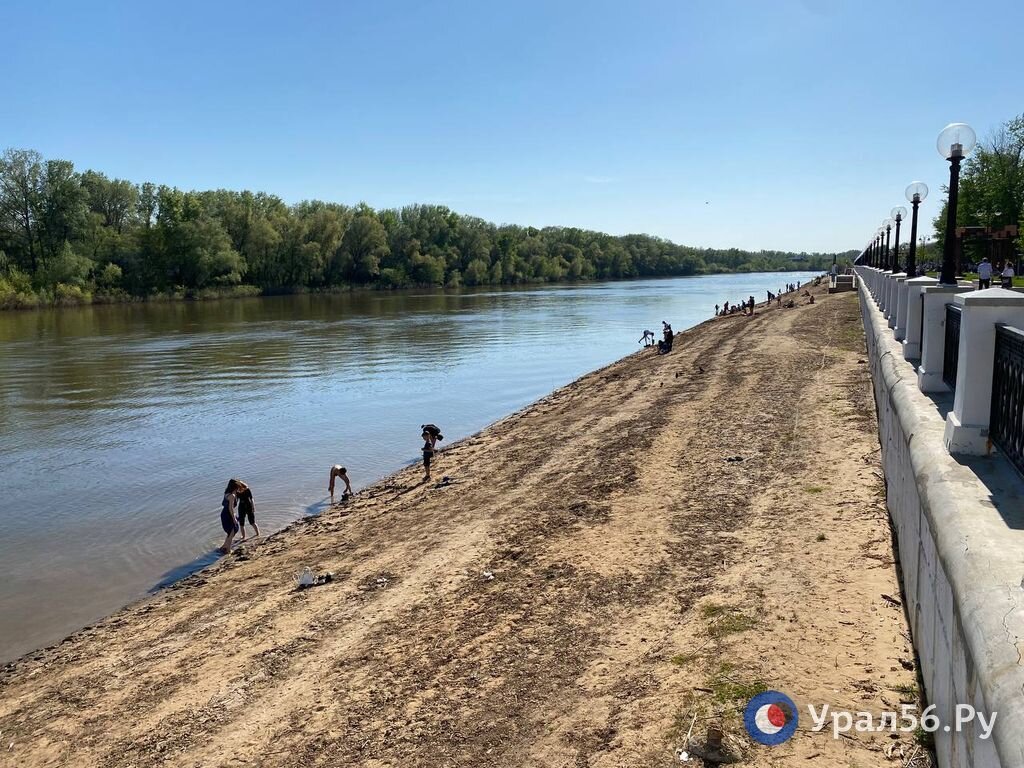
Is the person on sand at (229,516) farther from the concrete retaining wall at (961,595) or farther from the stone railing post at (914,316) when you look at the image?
the stone railing post at (914,316)

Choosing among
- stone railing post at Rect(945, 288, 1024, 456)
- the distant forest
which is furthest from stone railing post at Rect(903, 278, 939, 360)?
the distant forest

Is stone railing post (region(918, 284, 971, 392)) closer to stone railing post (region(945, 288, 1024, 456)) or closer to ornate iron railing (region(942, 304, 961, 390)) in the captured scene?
ornate iron railing (region(942, 304, 961, 390))

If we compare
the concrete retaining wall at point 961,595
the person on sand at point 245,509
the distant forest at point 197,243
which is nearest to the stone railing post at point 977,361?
the concrete retaining wall at point 961,595

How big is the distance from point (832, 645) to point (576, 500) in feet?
18.1

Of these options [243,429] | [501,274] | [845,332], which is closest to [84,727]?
[243,429]

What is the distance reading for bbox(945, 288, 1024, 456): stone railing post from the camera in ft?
15.9

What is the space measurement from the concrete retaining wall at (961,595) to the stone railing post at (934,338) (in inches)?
39.7

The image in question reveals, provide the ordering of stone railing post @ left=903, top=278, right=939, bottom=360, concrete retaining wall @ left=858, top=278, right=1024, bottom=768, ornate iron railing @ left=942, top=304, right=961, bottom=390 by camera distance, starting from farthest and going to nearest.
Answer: stone railing post @ left=903, top=278, right=939, bottom=360
ornate iron railing @ left=942, top=304, right=961, bottom=390
concrete retaining wall @ left=858, top=278, right=1024, bottom=768

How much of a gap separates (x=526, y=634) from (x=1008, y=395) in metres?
4.57

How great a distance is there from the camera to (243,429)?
870 inches

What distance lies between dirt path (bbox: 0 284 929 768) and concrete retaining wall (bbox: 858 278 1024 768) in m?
0.71

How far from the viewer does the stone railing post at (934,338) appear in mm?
7168

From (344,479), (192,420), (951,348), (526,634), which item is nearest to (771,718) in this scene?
(526,634)

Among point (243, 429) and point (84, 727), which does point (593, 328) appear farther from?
point (84, 727)
